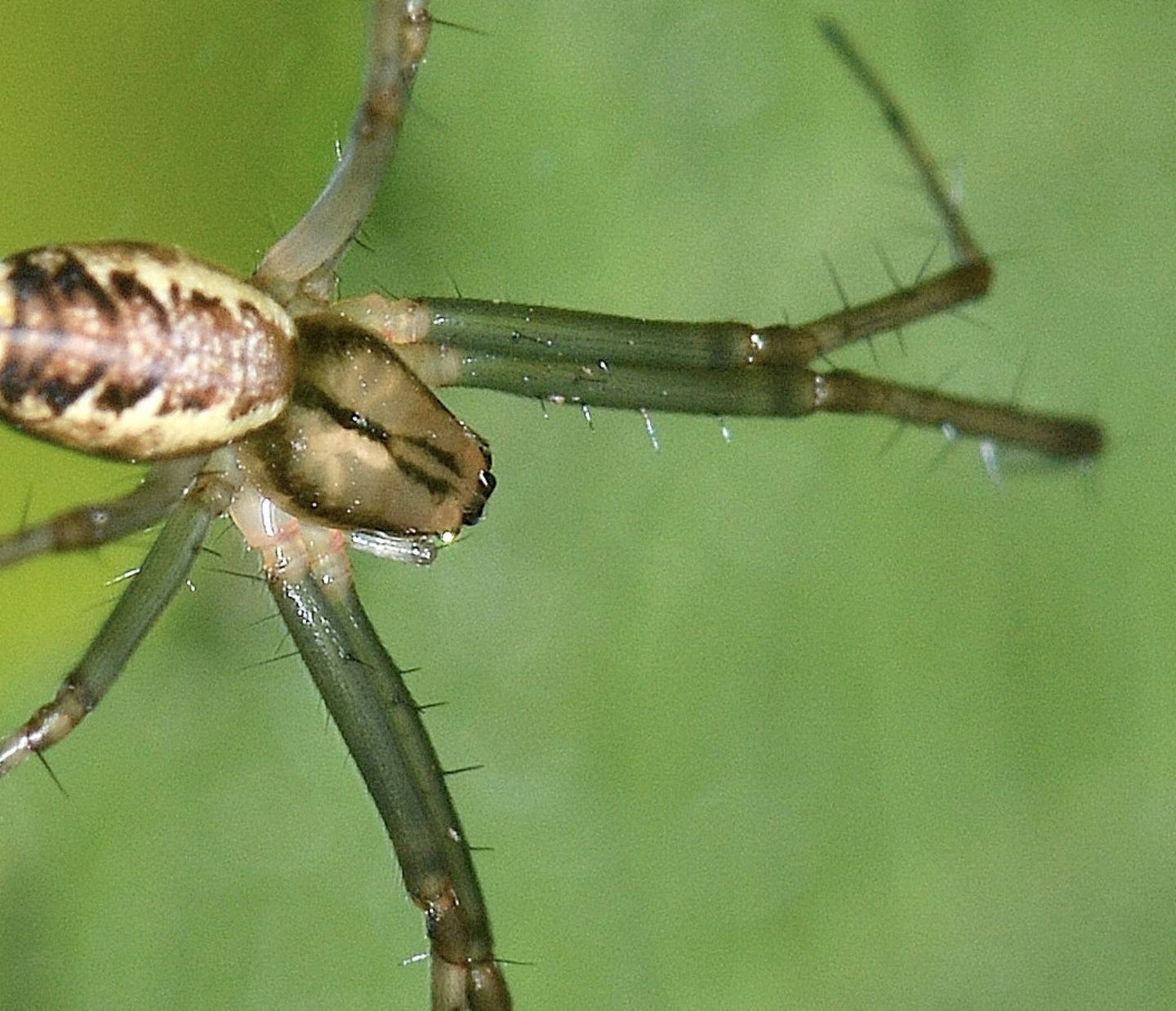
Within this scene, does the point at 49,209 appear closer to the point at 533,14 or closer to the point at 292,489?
the point at 292,489

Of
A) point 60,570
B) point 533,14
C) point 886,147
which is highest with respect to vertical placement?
point 533,14

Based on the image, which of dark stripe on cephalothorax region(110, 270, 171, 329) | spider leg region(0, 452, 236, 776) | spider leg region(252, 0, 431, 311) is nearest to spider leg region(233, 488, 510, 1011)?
spider leg region(0, 452, 236, 776)

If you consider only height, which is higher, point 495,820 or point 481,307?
point 481,307

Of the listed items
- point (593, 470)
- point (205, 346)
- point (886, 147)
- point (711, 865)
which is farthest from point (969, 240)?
point (205, 346)

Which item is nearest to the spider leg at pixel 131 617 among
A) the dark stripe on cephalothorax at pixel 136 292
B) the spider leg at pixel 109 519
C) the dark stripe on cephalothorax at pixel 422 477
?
the spider leg at pixel 109 519

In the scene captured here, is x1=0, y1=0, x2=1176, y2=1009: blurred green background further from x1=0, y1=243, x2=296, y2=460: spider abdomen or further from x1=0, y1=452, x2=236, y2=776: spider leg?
x1=0, y1=243, x2=296, y2=460: spider abdomen

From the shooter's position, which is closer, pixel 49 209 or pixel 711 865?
pixel 49 209
